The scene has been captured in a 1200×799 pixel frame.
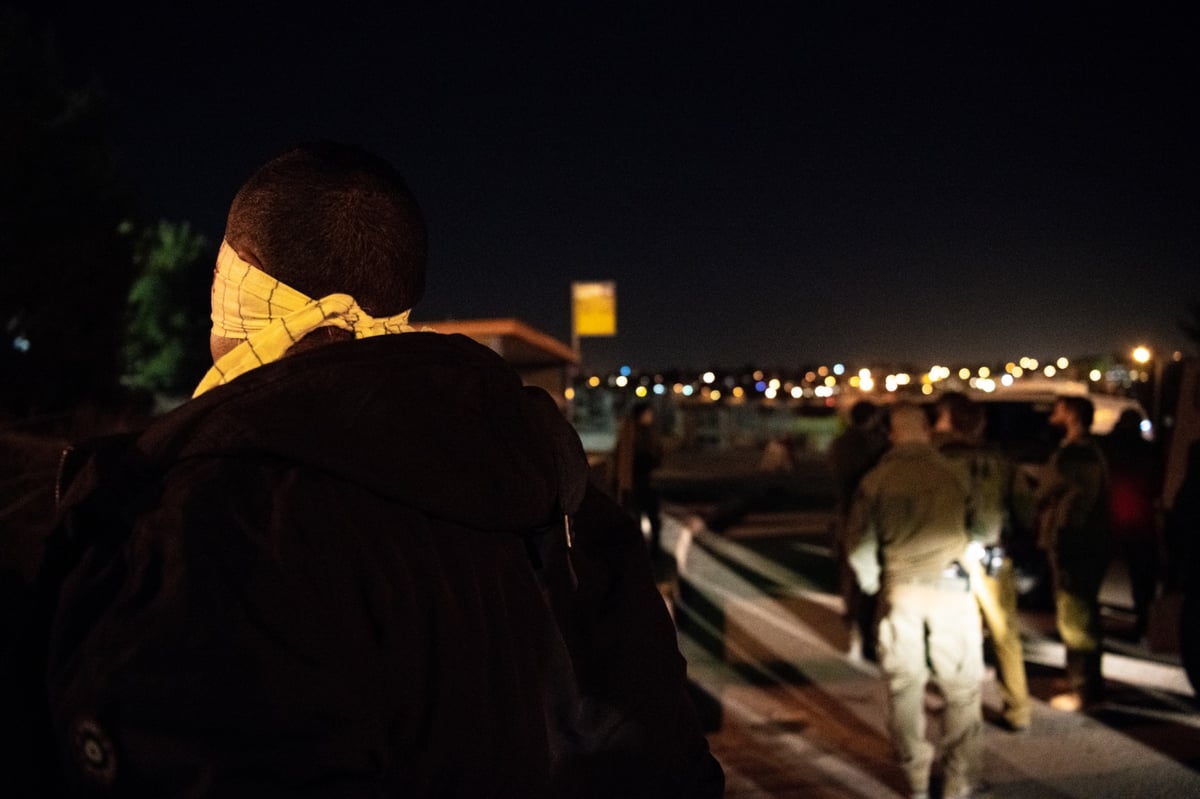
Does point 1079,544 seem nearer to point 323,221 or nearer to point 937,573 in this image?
point 937,573

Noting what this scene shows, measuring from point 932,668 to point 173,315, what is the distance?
3391cm

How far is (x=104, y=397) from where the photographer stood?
52.7 feet

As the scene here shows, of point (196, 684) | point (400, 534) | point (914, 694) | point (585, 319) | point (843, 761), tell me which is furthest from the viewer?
point (585, 319)

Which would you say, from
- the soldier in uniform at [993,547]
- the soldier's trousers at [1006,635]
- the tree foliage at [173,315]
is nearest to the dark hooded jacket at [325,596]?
the soldier in uniform at [993,547]

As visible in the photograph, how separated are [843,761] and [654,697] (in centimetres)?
478

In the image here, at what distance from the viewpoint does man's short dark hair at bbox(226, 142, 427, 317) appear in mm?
1368

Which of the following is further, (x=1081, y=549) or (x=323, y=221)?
(x=1081, y=549)

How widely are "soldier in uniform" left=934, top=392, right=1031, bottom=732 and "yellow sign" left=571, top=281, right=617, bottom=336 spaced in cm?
1227

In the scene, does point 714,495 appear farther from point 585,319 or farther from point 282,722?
point 282,722

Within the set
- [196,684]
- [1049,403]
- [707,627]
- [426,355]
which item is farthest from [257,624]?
[1049,403]

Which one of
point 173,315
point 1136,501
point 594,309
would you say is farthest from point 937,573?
point 173,315

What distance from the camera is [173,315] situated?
113ft

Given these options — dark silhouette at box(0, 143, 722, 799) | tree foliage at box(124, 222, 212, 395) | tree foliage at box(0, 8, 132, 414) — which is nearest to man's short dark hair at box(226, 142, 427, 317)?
dark silhouette at box(0, 143, 722, 799)

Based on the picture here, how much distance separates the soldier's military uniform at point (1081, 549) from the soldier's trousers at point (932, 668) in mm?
1953
